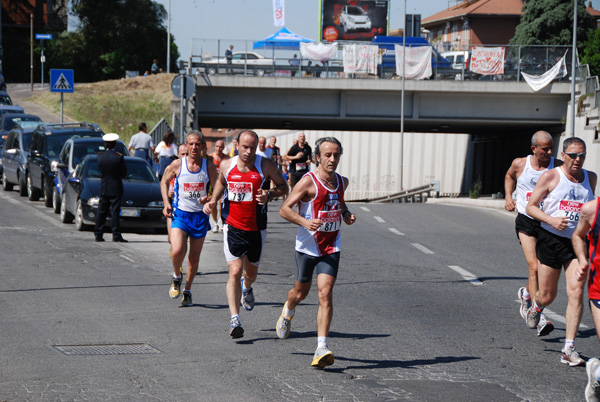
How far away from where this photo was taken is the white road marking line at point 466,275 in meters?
12.7

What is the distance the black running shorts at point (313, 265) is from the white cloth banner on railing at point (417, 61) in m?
34.1

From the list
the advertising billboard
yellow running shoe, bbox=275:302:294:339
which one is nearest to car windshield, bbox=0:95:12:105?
the advertising billboard

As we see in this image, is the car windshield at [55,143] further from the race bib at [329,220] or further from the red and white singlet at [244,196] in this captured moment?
the race bib at [329,220]

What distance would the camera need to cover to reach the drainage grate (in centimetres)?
766

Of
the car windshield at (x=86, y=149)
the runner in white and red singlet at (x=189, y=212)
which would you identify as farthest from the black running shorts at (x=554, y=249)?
the car windshield at (x=86, y=149)

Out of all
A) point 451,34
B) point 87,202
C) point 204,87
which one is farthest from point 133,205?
point 451,34

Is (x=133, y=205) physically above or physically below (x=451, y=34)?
below

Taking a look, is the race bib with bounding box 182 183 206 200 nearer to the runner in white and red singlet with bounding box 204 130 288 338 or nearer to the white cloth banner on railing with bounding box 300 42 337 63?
the runner in white and red singlet with bounding box 204 130 288 338

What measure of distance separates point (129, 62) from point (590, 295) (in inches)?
2829

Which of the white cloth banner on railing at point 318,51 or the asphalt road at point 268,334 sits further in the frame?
the white cloth banner on railing at point 318,51

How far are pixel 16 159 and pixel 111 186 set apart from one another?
10.5 meters

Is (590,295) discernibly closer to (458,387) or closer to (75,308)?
(458,387)

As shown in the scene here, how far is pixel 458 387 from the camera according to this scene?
6.70m

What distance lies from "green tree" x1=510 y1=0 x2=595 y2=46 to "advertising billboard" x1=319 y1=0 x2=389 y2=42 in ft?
40.2
